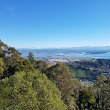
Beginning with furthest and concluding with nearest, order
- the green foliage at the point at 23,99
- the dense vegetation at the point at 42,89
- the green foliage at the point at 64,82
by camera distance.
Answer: the green foliage at the point at 64,82 < the dense vegetation at the point at 42,89 < the green foliage at the point at 23,99

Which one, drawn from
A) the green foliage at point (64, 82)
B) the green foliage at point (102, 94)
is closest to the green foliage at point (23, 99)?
the green foliage at point (64, 82)

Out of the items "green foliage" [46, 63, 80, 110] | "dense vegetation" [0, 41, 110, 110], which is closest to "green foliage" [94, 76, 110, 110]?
"dense vegetation" [0, 41, 110, 110]

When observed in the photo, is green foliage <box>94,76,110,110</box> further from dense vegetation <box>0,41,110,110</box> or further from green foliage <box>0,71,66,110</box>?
green foliage <box>0,71,66,110</box>

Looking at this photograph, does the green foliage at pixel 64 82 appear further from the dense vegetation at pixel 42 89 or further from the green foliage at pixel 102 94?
the green foliage at pixel 102 94

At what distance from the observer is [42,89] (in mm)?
16891

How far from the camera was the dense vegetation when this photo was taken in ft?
47.5

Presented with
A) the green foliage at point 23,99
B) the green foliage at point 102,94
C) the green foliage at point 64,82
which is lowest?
the green foliage at point 102,94

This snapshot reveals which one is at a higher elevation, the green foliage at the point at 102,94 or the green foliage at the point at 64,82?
the green foliage at the point at 64,82

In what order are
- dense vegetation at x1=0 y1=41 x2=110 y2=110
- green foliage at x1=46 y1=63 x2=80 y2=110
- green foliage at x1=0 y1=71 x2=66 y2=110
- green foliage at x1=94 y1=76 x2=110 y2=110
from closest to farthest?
1. green foliage at x1=0 y1=71 x2=66 y2=110
2. dense vegetation at x1=0 y1=41 x2=110 y2=110
3. green foliage at x1=46 y1=63 x2=80 y2=110
4. green foliage at x1=94 y1=76 x2=110 y2=110

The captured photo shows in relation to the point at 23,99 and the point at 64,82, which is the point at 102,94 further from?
the point at 23,99

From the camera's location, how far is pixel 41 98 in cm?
1564

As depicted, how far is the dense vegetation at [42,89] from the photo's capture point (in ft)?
47.5

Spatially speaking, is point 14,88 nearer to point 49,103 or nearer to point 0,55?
point 49,103

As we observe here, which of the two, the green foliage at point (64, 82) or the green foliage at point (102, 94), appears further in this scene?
the green foliage at point (102, 94)
